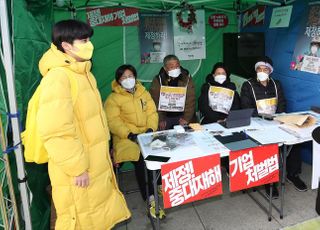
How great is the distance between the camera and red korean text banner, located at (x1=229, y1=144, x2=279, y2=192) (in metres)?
1.95

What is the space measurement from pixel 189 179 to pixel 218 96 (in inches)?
57.2

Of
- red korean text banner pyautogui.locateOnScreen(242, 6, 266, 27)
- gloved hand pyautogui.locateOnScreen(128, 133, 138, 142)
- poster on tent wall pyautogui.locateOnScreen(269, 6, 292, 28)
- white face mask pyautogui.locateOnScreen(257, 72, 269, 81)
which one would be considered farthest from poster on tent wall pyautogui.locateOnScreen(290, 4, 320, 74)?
gloved hand pyautogui.locateOnScreen(128, 133, 138, 142)

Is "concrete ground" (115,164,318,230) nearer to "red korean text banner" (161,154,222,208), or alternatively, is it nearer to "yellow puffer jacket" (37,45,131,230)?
"red korean text banner" (161,154,222,208)

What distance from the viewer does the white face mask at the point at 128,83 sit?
2559 mm

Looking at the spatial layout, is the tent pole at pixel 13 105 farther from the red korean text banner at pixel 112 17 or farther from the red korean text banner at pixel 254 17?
the red korean text banner at pixel 254 17

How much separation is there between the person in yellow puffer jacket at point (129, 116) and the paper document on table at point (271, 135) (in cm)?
102

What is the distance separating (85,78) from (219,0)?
2.49 meters

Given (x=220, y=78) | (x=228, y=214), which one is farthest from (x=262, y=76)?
(x=228, y=214)

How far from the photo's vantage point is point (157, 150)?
6.50ft

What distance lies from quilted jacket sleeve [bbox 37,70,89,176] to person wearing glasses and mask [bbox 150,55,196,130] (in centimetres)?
178

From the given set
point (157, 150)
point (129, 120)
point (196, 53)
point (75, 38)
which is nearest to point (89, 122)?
point (75, 38)

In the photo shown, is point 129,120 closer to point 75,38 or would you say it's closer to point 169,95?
point 169,95

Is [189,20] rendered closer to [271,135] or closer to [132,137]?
[132,137]

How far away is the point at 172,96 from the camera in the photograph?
126 inches
